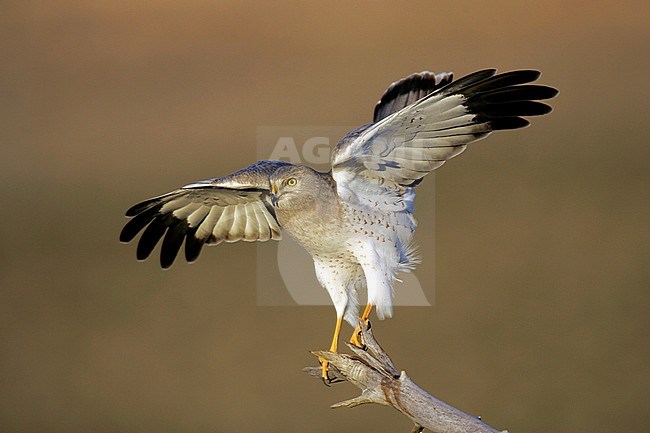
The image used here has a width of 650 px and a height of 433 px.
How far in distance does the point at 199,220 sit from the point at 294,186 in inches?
43.8

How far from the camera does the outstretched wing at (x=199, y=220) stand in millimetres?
5863

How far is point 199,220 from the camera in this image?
6.13 meters

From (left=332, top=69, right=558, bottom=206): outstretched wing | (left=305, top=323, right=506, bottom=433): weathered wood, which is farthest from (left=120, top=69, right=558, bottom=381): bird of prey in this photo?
(left=305, top=323, right=506, bottom=433): weathered wood

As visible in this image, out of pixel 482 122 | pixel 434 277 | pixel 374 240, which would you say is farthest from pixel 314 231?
pixel 434 277

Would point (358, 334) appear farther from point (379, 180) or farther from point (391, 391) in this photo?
point (379, 180)

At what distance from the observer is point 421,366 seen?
11.2 metres

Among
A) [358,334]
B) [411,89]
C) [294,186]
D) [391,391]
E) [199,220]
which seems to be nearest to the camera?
[391,391]

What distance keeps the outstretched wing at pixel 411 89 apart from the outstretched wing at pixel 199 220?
3.00ft

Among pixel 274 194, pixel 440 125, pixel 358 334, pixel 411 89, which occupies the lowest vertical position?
pixel 358 334

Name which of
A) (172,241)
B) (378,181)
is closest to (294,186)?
(378,181)

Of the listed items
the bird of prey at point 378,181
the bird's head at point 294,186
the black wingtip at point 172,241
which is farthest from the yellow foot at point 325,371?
the black wingtip at point 172,241

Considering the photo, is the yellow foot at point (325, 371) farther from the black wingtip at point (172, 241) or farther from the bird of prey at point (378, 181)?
the black wingtip at point (172, 241)

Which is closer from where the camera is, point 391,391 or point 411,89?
point 391,391

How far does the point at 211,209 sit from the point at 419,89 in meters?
1.47
